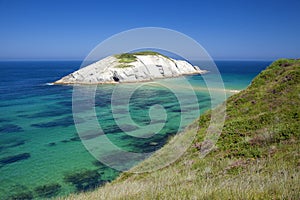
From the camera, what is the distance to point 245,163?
8.43 metres

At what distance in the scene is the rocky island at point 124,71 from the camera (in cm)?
7200

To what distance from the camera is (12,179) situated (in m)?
14.6

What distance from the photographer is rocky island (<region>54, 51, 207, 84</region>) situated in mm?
72000

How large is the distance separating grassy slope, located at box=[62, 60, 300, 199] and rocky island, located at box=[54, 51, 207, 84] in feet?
190

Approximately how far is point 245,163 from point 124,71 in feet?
218

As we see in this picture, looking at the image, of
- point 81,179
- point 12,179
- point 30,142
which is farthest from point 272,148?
point 30,142

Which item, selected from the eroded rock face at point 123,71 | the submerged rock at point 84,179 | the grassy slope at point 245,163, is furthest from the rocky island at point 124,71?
the grassy slope at point 245,163

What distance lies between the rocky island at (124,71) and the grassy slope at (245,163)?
190 feet

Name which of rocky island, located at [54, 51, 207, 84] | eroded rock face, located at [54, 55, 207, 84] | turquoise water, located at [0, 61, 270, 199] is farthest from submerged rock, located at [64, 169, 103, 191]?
eroded rock face, located at [54, 55, 207, 84]

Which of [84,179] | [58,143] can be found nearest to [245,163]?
[84,179]

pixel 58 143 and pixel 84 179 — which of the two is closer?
pixel 84 179

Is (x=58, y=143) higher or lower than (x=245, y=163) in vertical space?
lower

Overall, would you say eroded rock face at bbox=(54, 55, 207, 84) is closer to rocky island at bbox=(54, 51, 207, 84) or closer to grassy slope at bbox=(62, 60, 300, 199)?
rocky island at bbox=(54, 51, 207, 84)

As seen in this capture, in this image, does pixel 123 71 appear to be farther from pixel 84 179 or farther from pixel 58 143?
pixel 84 179
